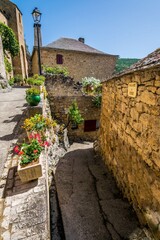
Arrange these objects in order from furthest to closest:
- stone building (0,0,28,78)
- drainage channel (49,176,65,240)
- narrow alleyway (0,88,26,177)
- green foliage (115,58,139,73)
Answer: green foliage (115,58,139,73) < stone building (0,0,28,78) < narrow alleyway (0,88,26,177) < drainage channel (49,176,65,240)

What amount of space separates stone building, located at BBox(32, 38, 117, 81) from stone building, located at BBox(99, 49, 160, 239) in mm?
13040

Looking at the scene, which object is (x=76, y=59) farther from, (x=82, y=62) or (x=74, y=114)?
(x=74, y=114)

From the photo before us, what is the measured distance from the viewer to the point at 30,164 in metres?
2.28

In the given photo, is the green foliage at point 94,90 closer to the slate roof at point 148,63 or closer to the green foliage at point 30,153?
the slate roof at point 148,63

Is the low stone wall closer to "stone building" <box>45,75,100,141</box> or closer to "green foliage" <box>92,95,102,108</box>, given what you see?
"stone building" <box>45,75,100,141</box>

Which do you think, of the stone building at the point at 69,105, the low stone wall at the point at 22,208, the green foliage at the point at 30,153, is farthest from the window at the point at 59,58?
the low stone wall at the point at 22,208

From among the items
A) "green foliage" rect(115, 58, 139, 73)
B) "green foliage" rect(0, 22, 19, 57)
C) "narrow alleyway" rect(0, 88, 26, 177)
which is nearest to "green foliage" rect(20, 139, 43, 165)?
"narrow alleyway" rect(0, 88, 26, 177)

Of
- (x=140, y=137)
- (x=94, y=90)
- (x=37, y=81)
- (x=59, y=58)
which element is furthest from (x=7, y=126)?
(x=59, y=58)

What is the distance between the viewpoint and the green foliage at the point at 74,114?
8.54m

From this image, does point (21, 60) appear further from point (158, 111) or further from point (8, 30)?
point (158, 111)

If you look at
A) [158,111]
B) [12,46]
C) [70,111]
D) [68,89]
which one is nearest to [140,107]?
[158,111]

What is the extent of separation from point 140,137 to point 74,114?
20.3 ft

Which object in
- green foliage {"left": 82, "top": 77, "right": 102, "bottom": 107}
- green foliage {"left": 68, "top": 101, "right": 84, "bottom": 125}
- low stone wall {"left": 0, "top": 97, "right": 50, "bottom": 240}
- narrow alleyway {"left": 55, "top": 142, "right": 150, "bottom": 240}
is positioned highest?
green foliage {"left": 82, "top": 77, "right": 102, "bottom": 107}

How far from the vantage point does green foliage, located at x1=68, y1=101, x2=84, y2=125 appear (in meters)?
8.54
